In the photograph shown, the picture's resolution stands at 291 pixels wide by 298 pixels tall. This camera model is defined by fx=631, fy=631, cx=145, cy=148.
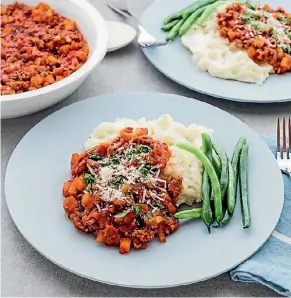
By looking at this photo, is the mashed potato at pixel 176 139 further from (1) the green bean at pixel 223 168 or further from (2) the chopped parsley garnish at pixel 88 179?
(2) the chopped parsley garnish at pixel 88 179

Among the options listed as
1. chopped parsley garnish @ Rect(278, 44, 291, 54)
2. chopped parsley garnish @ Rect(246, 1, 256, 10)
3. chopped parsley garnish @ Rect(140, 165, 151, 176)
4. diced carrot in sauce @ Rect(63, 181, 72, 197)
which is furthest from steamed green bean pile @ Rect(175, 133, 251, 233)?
chopped parsley garnish @ Rect(246, 1, 256, 10)

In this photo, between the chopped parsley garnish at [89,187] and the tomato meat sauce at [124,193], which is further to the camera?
the chopped parsley garnish at [89,187]

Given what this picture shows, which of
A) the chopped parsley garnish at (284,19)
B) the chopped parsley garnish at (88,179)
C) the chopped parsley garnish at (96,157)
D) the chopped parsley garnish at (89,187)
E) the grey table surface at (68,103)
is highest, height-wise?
the chopped parsley garnish at (284,19)

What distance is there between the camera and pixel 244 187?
3.08 m

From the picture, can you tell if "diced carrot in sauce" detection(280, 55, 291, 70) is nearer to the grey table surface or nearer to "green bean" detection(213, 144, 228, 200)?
the grey table surface

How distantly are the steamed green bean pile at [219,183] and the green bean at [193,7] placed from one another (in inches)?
55.9

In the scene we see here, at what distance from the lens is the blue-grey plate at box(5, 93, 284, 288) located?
275cm

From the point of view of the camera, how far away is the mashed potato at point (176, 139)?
3.04 m

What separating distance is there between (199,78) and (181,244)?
137 cm

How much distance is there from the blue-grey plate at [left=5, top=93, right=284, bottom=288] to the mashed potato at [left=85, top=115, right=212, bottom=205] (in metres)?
0.13

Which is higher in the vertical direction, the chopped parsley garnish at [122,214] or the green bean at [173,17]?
the green bean at [173,17]

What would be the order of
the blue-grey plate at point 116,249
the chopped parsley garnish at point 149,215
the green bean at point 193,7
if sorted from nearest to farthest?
the blue-grey plate at point 116,249, the chopped parsley garnish at point 149,215, the green bean at point 193,7

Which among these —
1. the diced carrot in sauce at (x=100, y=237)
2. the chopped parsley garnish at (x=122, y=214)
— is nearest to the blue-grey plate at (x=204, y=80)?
the chopped parsley garnish at (x=122, y=214)

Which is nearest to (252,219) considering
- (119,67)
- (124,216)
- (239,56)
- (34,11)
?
(124,216)
